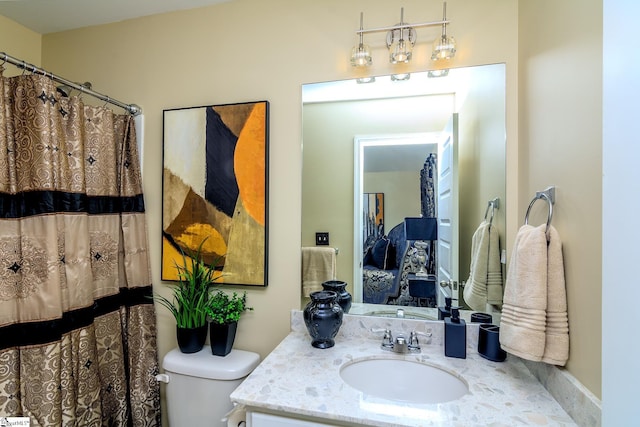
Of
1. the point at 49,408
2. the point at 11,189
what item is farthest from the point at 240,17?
the point at 49,408

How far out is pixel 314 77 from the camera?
1.48 meters

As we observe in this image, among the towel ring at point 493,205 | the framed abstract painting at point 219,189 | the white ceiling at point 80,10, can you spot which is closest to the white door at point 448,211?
the towel ring at point 493,205

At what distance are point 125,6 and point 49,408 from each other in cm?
184

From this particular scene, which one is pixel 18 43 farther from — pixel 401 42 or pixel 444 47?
pixel 444 47

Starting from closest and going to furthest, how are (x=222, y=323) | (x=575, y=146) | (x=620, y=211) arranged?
(x=620, y=211)
(x=575, y=146)
(x=222, y=323)

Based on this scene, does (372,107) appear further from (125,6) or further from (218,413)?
(218,413)

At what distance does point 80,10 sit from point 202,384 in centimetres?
196

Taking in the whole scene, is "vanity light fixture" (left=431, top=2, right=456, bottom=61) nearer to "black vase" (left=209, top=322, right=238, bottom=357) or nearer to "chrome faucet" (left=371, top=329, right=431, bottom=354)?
"chrome faucet" (left=371, top=329, right=431, bottom=354)

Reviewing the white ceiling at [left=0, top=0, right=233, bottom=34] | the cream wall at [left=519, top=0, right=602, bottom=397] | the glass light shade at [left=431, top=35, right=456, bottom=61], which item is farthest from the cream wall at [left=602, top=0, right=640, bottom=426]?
the white ceiling at [left=0, top=0, right=233, bottom=34]

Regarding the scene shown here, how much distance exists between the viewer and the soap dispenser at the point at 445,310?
1.35 m

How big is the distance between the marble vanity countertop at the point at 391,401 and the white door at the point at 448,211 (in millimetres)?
181

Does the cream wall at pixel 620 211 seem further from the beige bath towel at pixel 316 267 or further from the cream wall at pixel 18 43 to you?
the cream wall at pixel 18 43

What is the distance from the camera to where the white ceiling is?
1601mm

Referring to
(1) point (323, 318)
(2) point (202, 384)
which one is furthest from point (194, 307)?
(1) point (323, 318)
